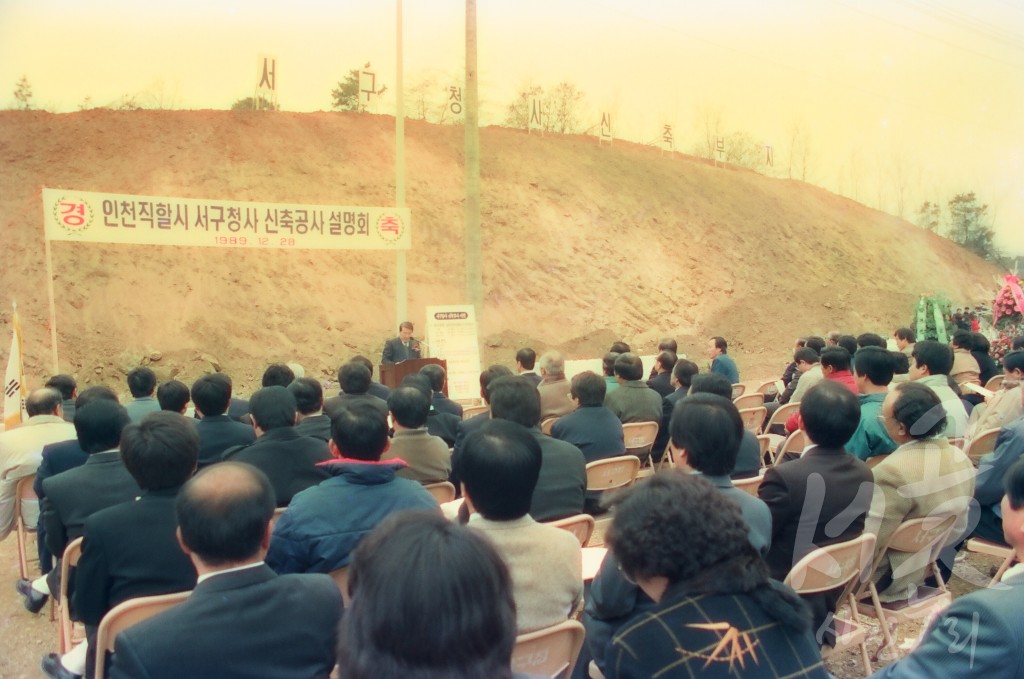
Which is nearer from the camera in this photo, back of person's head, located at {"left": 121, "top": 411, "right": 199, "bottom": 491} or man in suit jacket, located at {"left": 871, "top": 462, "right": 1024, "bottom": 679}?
man in suit jacket, located at {"left": 871, "top": 462, "right": 1024, "bottom": 679}

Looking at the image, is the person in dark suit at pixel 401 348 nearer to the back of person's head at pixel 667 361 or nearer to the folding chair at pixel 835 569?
the back of person's head at pixel 667 361

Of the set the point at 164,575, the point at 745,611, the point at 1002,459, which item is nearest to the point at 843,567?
the point at 745,611

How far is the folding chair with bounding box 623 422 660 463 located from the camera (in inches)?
186

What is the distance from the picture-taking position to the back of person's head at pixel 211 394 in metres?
3.87

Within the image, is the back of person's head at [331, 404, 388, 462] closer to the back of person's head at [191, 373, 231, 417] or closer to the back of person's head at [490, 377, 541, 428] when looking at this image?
the back of person's head at [490, 377, 541, 428]

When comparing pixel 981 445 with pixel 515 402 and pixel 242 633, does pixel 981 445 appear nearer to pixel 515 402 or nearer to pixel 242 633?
pixel 515 402

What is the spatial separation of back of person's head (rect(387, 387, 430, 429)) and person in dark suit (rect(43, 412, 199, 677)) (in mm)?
1312

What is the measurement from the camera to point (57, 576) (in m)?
2.92

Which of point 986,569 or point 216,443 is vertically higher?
point 216,443

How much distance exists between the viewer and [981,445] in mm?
4086

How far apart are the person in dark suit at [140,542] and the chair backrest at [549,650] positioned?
1116 mm

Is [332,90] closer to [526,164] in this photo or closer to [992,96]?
[526,164]

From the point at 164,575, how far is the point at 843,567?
6.97 ft

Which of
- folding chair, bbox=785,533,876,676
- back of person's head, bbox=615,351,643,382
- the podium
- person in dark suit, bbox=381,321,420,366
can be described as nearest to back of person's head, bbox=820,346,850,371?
back of person's head, bbox=615,351,643,382
